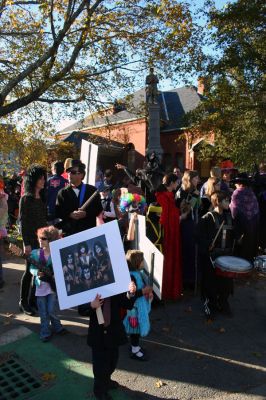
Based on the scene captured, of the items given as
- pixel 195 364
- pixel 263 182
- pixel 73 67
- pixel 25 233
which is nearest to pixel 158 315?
pixel 195 364

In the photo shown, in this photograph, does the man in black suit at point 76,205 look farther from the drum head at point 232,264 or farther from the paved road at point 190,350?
the drum head at point 232,264

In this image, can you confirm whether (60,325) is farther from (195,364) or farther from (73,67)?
(73,67)

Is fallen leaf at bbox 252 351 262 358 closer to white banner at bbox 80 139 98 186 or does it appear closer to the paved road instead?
the paved road

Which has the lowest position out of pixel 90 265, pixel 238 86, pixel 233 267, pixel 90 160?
pixel 233 267

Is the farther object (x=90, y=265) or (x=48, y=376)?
(x=48, y=376)

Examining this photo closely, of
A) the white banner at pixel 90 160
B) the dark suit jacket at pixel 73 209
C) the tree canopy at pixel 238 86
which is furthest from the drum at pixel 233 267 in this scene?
the tree canopy at pixel 238 86

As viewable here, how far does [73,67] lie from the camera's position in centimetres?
1219

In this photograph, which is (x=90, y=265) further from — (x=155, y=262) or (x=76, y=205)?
(x=76, y=205)

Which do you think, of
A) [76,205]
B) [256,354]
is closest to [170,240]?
[76,205]

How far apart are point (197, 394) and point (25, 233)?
2905 mm

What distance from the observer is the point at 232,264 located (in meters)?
4.45

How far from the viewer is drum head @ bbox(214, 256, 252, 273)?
14.3 feet

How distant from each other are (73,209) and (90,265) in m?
2.15

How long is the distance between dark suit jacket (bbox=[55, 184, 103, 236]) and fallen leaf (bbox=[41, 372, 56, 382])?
1775 mm
